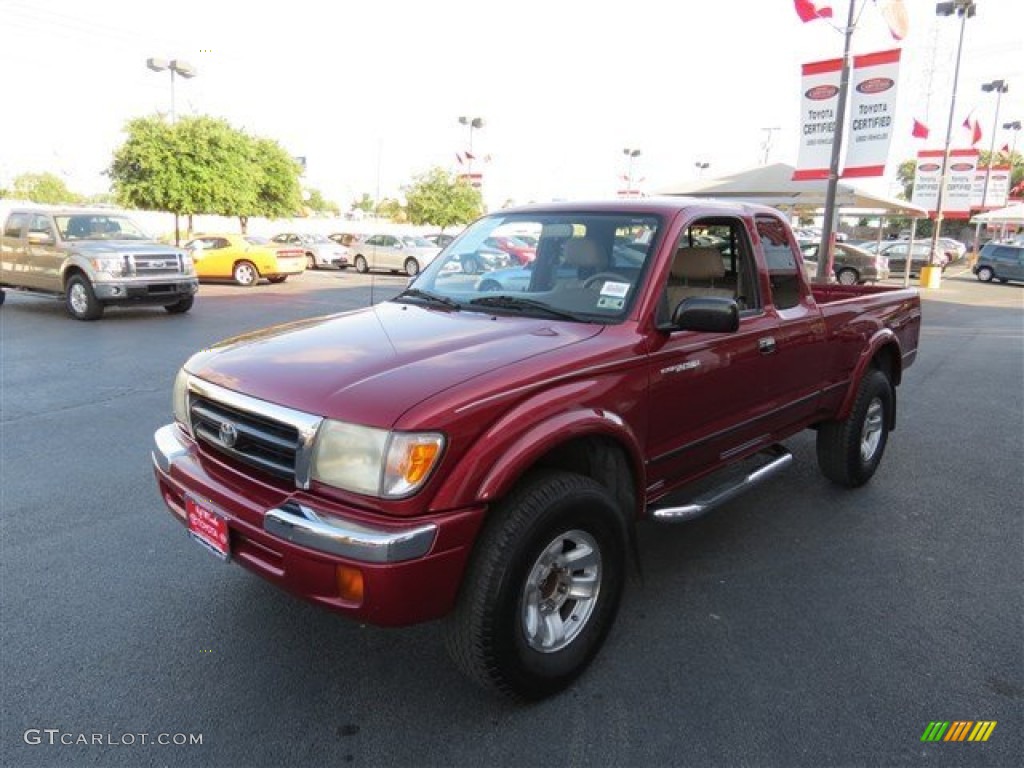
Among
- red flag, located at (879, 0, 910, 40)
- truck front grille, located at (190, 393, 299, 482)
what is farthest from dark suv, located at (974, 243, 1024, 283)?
truck front grille, located at (190, 393, 299, 482)

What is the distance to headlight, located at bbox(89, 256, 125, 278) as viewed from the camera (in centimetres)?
1211

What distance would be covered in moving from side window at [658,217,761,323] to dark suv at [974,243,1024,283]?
3156 cm

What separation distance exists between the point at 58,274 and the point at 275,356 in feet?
40.1

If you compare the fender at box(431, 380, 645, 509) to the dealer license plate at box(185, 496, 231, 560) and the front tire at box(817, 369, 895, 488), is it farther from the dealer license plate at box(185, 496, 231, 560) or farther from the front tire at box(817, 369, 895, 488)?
the front tire at box(817, 369, 895, 488)

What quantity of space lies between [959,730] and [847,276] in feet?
82.0

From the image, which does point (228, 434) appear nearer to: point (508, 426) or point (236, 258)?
point (508, 426)

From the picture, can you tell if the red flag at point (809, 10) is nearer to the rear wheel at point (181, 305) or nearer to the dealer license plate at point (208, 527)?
the rear wheel at point (181, 305)

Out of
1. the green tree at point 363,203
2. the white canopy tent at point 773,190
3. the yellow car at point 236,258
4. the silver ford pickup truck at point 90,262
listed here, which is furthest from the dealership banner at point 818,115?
the green tree at point 363,203

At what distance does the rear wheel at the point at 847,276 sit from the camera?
971 inches

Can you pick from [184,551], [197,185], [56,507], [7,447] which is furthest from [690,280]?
[197,185]

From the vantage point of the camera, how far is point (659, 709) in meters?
2.68

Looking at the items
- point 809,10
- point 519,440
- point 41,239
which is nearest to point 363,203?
point 41,239

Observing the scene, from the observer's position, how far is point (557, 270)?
3.59 m

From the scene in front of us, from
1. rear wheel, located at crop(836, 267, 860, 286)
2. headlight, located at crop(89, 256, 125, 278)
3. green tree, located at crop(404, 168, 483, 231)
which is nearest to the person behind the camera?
headlight, located at crop(89, 256, 125, 278)
